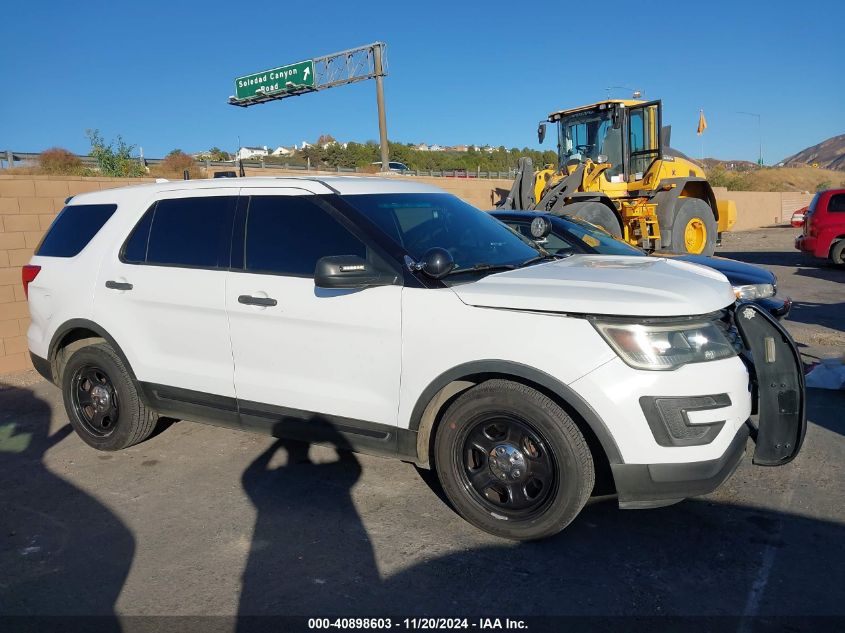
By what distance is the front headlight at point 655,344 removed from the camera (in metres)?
3.04

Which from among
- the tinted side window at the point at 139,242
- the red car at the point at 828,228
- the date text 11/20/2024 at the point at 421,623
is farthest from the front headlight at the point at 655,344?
the red car at the point at 828,228

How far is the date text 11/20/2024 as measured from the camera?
109 inches

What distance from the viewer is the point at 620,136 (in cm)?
1367

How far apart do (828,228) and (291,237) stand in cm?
1471

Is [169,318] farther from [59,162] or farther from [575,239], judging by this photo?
[59,162]

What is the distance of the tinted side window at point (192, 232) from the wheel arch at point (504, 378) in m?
1.63

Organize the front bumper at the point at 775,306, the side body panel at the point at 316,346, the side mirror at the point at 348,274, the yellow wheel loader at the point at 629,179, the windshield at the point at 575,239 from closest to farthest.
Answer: the side mirror at the point at 348,274
the side body panel at the point at 316,346
the front bumper at the point at 775,306
the windshield at the point at 575,239
the yellow wheel loader at the point at 629,179

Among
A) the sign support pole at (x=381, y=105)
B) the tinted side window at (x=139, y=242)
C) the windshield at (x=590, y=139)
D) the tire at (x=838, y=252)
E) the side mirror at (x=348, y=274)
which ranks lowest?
the tire at (x=838, y=252)

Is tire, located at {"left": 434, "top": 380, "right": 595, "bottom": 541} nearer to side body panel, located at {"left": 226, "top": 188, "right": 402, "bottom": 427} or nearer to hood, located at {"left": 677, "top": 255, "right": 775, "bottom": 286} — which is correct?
side body panel, located at {"left": 226, "top": 188, "right": 402, "bottom": 427}

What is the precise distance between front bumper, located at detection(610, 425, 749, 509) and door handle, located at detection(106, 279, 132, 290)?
3.40m

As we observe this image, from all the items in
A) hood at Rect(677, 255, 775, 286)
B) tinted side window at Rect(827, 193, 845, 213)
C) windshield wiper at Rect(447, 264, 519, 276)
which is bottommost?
hood at Rect(677, 255, 775, 286)

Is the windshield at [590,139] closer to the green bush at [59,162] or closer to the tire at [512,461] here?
the tire at [512,461]

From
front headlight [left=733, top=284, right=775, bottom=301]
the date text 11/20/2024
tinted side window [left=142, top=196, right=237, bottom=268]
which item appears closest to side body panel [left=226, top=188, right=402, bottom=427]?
tinted side window [left=142, top=196, right=237, bottom=268]

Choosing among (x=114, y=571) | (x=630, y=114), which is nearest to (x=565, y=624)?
(x=114, y=571)
